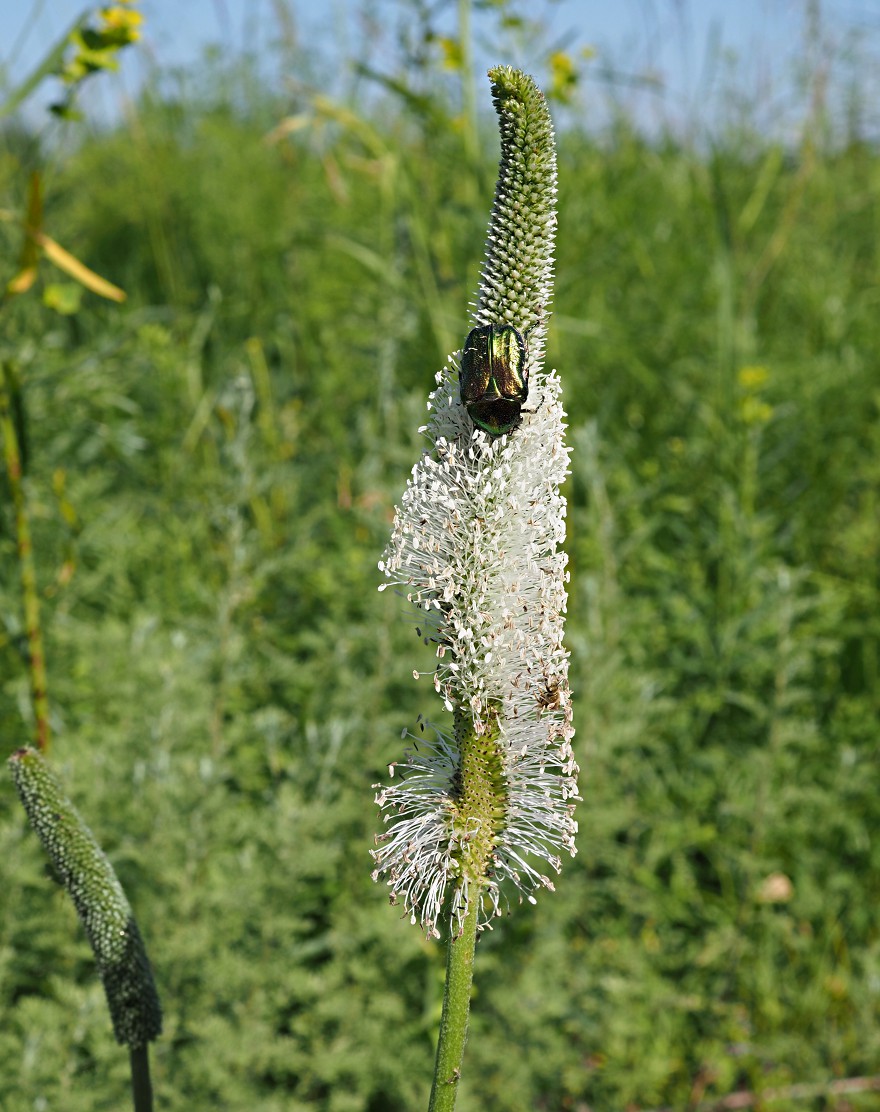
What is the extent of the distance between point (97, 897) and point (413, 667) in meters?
2.13

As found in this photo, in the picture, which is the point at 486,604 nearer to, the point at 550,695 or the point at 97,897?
the point at 550,695

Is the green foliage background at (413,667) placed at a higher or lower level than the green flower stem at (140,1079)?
higher

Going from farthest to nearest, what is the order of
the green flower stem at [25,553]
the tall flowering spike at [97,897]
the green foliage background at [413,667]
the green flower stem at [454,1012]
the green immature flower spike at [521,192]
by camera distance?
the green foliage background at [413,667], the green flower stem at [25,553], the tall flowering spike at [97,897], the green flower stem at [454,1012], the green immature flower spike at [521,192]

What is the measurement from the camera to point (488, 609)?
1474mm

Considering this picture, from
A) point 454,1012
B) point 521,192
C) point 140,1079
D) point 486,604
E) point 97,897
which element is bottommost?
point 140,1079

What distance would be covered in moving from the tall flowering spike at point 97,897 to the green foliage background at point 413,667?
2.06 ft

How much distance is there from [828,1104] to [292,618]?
2583 millimetres

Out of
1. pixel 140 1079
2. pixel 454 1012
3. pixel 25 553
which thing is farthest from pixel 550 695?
pixel 25 553

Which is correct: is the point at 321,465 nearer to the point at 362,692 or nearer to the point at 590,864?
the point at 362,692

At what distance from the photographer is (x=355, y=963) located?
10.1 feet

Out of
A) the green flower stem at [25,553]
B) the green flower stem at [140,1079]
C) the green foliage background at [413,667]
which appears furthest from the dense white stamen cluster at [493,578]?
the green flower stem at [25,553]

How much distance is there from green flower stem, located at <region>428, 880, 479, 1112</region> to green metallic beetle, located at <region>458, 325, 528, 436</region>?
2.13 ft

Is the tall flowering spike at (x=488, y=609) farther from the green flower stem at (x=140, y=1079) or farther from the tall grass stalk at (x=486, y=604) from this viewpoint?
the green flower stem at (x=140, y=1079)

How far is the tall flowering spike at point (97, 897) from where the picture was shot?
159 centimetres
